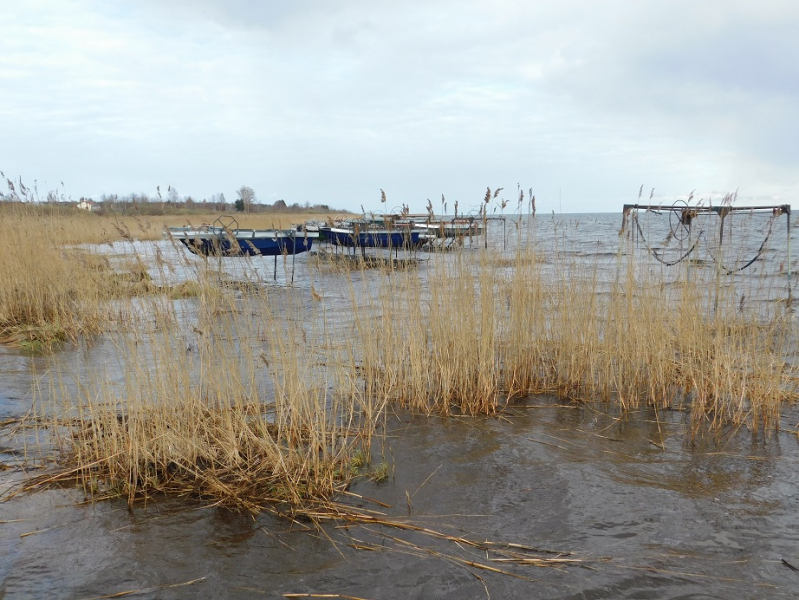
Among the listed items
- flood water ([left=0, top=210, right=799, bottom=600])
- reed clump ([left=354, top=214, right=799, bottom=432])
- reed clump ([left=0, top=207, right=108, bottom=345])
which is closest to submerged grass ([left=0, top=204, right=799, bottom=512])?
reed clump ([left=354, top=214, right=799, bottom=432])

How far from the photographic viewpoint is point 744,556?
2590mm

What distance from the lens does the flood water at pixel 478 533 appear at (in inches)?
93.7

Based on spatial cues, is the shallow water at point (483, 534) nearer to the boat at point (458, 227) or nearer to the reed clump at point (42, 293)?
the boat at point (458, 227)

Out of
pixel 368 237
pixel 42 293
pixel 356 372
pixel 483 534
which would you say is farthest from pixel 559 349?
pixel 368 237

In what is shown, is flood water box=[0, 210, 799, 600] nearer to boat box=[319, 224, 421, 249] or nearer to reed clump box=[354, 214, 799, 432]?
reed clump box=[354, 214, 799, 432]

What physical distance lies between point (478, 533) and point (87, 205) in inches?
357

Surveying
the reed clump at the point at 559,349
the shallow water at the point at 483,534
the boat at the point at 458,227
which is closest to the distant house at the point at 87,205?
the boat at the point at 458,227

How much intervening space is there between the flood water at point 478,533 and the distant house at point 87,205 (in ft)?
21.8

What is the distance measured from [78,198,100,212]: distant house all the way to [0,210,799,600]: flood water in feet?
21.8

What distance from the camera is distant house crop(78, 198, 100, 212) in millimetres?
9328

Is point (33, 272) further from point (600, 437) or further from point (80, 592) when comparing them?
point (600, 437)

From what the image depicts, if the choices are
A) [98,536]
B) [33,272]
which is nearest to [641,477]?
[98,536]

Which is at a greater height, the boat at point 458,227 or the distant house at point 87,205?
the distant house at point 87,205

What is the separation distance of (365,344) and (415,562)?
2.02 m
